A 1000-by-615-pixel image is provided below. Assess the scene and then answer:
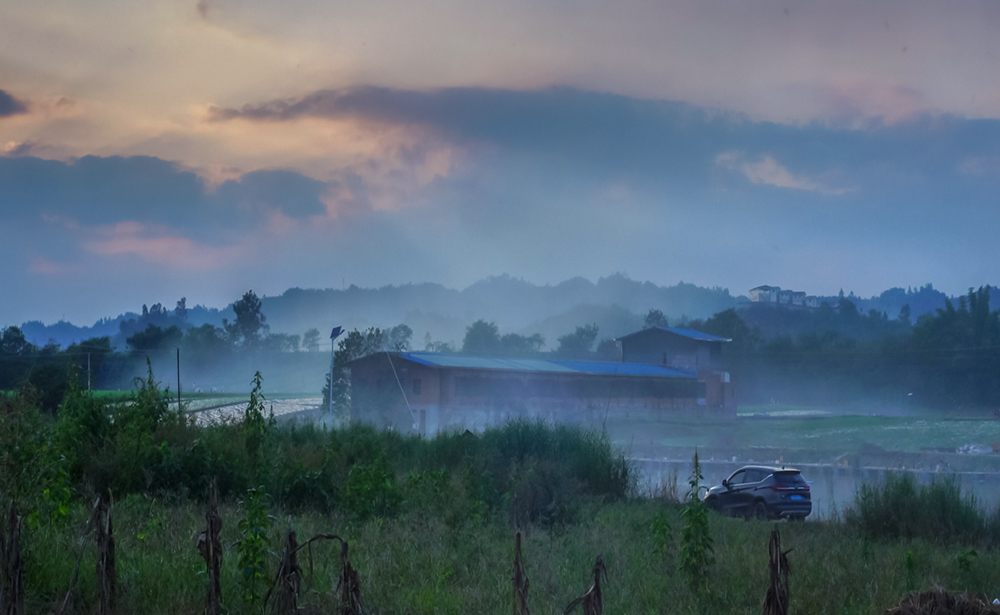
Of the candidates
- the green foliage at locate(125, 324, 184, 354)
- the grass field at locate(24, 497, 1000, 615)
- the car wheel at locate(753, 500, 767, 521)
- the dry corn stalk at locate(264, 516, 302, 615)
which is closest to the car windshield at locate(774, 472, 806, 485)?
the car wheel at locate(753, 500, 767, 521)

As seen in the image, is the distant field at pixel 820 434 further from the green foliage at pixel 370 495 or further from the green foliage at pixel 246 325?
the green foliage at pixel 246 325

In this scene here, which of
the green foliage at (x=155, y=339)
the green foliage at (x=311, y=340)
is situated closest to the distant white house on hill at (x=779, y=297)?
the green foliage at (x=311, y=340)

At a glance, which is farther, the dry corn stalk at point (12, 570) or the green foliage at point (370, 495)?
the green foliage at point (370, 495)

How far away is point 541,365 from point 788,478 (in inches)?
1445

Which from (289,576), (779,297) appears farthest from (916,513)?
(779,297)

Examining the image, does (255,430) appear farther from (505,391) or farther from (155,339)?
(155,339)

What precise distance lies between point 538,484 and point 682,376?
49799 mm

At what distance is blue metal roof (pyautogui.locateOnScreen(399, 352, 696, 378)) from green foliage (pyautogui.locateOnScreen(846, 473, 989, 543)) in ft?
117

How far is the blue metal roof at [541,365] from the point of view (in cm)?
5400

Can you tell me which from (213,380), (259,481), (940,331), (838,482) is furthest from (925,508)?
(213,380)

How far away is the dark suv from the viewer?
23078 millimetres

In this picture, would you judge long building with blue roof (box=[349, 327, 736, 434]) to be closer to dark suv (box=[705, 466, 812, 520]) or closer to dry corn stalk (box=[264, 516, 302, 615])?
dark suv (box=[705, 466, 812, 520])

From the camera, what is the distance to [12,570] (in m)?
5.70

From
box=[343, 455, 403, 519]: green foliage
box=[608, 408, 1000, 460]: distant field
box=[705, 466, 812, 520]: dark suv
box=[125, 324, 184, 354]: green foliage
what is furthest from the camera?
box=[125, 324, 184, 354]: green foliage
